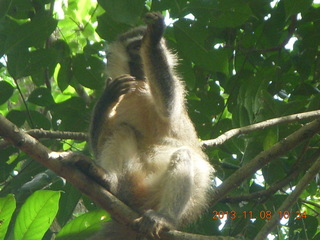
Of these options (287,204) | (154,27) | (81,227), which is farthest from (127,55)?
(81,227)

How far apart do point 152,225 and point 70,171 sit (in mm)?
756

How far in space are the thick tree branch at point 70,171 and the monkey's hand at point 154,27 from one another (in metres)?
1.30

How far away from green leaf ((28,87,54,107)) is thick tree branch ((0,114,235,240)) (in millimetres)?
1395

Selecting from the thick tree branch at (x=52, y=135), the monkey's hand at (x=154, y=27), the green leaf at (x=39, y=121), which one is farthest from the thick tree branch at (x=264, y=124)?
the green leaf at (x=39, y=121)

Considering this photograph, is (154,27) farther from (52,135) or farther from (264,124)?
(52,135)

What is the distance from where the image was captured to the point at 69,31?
22.9 ft

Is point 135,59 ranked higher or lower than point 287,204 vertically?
higher

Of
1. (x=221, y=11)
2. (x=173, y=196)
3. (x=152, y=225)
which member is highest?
(x=221, y=11)

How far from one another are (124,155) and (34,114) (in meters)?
1.13

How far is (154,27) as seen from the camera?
4.46 metres

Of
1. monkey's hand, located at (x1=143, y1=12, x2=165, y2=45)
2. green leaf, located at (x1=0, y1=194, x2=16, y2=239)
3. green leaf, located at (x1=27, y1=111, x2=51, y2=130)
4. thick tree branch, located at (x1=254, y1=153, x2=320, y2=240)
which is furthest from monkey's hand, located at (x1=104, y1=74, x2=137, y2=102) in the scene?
green leaf, located at (x1=0, y1=194, x2=16, y2=239)

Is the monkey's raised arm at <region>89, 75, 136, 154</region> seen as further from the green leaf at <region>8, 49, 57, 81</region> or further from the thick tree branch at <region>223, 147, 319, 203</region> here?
the thick tree branch at <region>223, 147, 319, 203</region>

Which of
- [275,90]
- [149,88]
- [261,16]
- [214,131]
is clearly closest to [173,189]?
[149,88]

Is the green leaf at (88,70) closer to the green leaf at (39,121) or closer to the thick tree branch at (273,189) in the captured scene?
the green leaf at (39,121)
